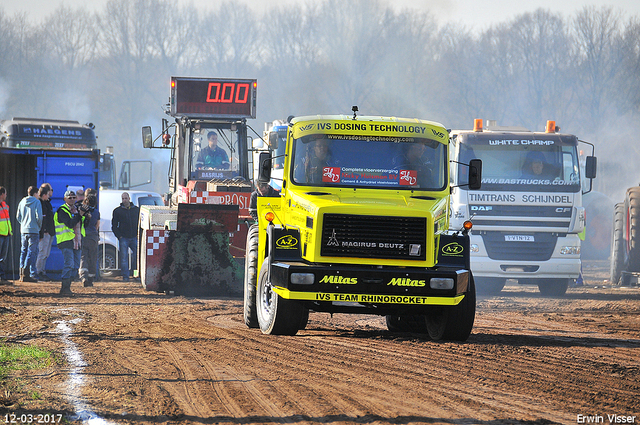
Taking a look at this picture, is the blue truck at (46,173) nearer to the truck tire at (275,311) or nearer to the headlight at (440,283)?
the truck tire at (275,311)

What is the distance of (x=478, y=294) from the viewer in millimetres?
17844

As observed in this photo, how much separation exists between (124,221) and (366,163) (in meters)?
10.1

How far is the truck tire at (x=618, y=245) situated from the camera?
19469 mm

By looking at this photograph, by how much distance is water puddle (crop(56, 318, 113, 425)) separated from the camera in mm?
5797

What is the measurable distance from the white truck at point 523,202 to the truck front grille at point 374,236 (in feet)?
Result: 24.4

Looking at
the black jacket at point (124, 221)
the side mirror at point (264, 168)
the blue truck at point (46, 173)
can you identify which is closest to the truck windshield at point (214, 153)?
the black jacket at point (124, 221)

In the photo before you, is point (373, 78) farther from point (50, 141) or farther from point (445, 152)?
point (445, 152)

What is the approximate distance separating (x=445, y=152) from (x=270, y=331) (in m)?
3.07

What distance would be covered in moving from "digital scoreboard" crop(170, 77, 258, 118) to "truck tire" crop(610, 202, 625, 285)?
911 cm

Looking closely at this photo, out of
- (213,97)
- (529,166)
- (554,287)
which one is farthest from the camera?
(554,287)

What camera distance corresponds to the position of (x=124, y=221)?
1847 centimetres

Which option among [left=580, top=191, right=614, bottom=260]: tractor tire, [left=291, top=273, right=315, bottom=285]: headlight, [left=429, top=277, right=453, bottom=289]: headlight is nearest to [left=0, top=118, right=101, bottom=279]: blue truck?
[left=291, top=273, right=315, bottom=285]: headlight

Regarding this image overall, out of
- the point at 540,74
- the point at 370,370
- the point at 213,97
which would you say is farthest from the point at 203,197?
the point at 540,74
